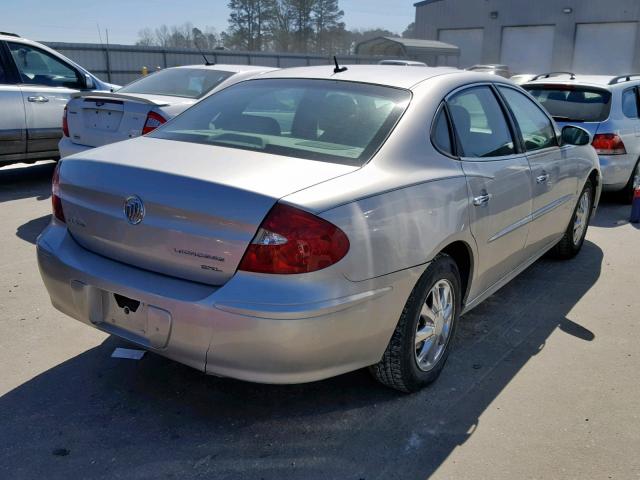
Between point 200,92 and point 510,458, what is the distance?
17.8 ft

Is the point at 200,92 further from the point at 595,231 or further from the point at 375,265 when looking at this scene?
the point at 375,265

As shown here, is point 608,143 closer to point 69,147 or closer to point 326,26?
point 69,147

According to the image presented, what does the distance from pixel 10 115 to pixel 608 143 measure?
6.90 m

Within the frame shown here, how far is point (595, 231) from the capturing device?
22.0 feet

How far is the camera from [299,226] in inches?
96.4

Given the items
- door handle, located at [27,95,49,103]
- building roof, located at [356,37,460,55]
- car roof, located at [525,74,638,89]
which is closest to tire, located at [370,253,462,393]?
car roof, located at [525,74,638,89]

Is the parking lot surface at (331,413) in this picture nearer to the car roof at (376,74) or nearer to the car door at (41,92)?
the car roof at (376,74)

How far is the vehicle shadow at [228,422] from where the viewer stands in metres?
2.62

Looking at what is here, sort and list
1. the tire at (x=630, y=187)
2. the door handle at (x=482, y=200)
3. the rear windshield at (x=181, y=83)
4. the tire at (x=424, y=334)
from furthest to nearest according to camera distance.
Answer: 1. the tire at (x=630, y=187)
2. the rear windshield at (x=181, y=83)
3. the door handle at (x=482, y=200)
4. the tire at (x=424, y=334)

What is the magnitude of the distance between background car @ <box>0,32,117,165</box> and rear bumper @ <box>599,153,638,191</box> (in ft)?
21.6

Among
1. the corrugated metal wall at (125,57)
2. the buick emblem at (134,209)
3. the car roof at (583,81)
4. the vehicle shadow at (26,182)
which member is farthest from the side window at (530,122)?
the corrugated metal wall at (125,57)

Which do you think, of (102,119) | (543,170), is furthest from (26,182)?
(543,170)

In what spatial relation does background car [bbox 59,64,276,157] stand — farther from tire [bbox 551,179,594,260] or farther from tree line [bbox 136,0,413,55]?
tree line [bbox 136,0,413,55]

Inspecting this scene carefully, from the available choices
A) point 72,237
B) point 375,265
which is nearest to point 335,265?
point 375,265
